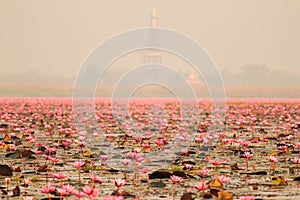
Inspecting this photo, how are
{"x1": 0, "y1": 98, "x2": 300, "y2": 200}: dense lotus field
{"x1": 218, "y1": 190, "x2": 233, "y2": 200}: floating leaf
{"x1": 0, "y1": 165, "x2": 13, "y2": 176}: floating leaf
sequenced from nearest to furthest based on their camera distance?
{"x1": 218, "y1": 190, "x2": 233, "y2": 200}: floating leaf < {"x1": 0, "y1": 98, "x2": 300, "y2": 200}: dense lotus field < {"x1": 0, "y1": 165, "x2": 13, "y2": 176}: floating leaf

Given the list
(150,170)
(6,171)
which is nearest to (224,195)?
(150,170)

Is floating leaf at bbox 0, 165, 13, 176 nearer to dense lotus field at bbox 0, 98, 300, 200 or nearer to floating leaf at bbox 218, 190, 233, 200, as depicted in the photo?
dense lotus field at bbox 0, 98, 300, 200

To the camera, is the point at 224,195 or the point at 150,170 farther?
the point at 150,170

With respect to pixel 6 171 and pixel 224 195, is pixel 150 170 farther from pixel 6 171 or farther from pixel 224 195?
pixel 224 195

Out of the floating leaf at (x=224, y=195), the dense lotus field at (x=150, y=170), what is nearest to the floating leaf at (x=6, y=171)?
the dense lotus field at (x=150, y=170)

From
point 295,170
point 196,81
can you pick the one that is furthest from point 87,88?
point 295,170

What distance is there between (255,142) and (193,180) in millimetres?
4434

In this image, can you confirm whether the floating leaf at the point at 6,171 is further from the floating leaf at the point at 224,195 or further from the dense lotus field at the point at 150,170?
the floating leaf at the point at 224,195

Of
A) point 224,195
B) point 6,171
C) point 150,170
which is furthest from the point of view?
point 150,170

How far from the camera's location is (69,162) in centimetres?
798

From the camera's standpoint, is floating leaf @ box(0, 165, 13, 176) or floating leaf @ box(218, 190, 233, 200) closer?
floating leaf @ box(218, 190, 233, 200)

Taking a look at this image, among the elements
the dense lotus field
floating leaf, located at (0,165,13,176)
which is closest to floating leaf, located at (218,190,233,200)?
the dense lotus field

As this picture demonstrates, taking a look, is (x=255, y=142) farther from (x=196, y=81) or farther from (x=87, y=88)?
(x=196, y=81)

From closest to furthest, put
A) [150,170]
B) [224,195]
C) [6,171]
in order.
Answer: [224,195] → [6,171] → [150,170]
